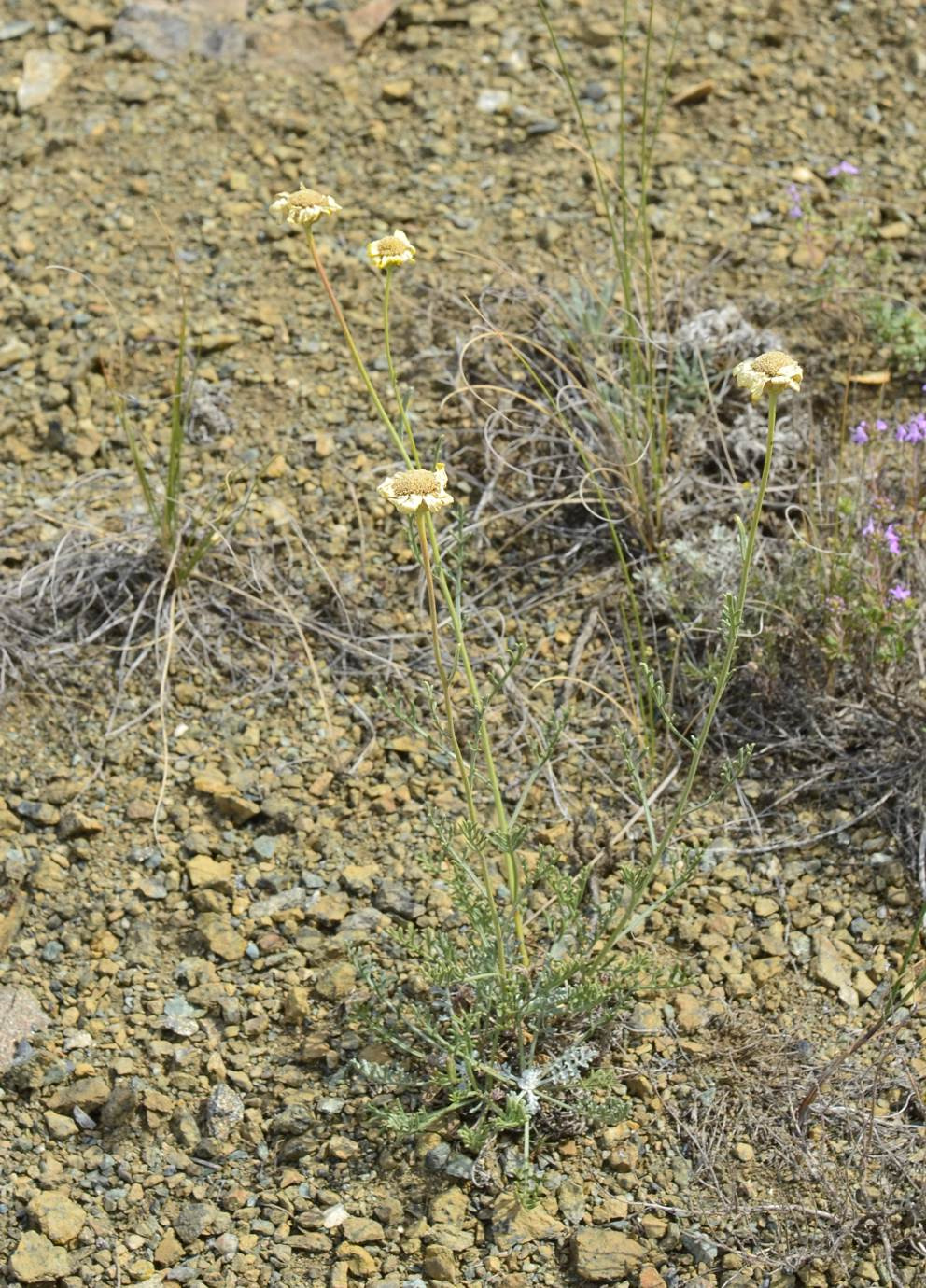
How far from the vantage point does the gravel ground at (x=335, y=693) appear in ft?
8.23

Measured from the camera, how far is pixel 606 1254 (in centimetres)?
242

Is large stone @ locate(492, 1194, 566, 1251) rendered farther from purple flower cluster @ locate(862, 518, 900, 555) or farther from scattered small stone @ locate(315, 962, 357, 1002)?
purple flower cluster @ locate(862, 518, 900, 555)

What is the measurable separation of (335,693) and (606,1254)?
138cm

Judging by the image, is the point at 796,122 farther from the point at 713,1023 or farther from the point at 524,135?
the point at 713,1023

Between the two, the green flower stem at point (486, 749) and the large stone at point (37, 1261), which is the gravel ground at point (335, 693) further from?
the green flower stem at point (486, 749)

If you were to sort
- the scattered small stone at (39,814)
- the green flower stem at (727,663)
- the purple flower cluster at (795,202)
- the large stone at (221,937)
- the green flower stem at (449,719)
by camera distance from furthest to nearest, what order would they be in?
the purple flower cluster at (795,202), the scattered small stone at (39,814), the large stone at (221,937), the green flower stem at (449,719), the green flower stem at (727,663)

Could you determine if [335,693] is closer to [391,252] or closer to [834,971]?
[834,971]

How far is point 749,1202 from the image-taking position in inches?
97.8

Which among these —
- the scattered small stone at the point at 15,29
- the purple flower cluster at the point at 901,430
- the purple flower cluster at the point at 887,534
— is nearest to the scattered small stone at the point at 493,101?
the scattered small stone at the point at 15,29

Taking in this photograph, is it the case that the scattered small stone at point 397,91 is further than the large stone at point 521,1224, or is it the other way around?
the scattered small stone at point 397,91

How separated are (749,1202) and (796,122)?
326 cm

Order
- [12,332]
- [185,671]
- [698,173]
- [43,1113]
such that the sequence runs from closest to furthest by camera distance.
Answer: [43,1113] → [185,671] → [12,332] → [698,173]

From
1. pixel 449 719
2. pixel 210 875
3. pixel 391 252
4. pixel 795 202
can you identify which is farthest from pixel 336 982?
pixel 795 202

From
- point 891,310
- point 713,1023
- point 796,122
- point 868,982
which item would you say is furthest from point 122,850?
point 796,122
